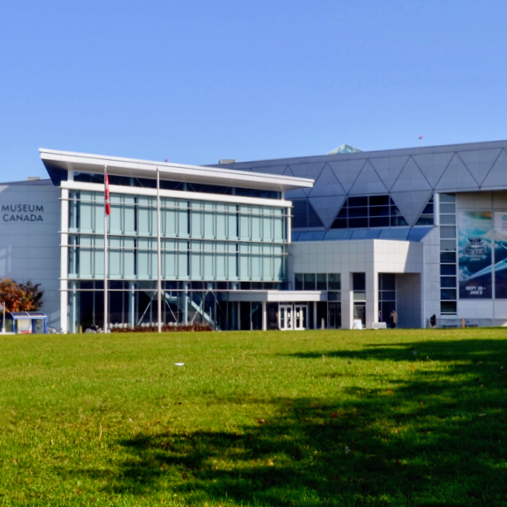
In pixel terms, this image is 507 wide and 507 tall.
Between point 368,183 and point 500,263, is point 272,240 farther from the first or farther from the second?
point 500,263

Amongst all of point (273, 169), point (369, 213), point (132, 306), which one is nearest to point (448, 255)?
point (369, 213)

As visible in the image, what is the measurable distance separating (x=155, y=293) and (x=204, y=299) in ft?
14.4

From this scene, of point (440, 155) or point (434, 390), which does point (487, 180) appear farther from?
point (434, 390)

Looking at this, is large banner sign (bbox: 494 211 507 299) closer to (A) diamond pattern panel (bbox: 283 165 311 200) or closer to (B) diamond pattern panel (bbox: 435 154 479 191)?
(B) diamond pattern panel (bbox: 435 154 479 191)

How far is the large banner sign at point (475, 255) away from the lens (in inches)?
2537

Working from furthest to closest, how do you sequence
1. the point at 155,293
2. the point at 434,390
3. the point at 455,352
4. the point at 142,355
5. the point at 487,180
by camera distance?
the point at 487,180, the point at 155,293, the point at 142,355, the point at 455,352, the point at 434,390

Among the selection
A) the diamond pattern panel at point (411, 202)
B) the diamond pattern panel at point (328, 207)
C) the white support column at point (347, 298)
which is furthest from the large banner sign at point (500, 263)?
the diamond pattern panel at point (328, 207)

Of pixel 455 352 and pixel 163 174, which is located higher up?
pixel 163 174

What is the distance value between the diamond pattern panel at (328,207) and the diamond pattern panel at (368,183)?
1.45 meters

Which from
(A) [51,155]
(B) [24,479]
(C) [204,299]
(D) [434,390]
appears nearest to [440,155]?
(C) [204,299]

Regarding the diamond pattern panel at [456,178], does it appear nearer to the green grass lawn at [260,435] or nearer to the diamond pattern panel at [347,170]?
the diamond pattern panel at [347,170]

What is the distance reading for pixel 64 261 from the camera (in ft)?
174

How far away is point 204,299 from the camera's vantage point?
59062 millimetres

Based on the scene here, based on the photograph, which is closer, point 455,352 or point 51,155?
point 455,352
